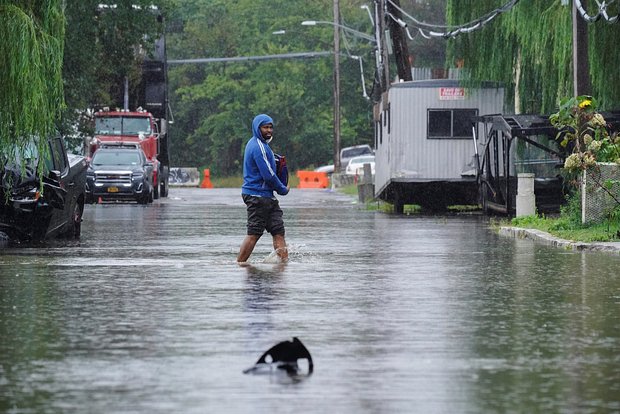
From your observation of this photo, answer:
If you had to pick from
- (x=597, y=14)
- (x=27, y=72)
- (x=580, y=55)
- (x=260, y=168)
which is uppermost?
(x=597, y=14)

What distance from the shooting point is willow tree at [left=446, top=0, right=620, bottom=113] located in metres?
32.5

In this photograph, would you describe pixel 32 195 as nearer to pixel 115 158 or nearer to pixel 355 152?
pixel 115 158

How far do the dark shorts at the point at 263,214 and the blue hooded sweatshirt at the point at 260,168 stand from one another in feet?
0.25

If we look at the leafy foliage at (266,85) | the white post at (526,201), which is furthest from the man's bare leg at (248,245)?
the leafy foliage at (266,85)

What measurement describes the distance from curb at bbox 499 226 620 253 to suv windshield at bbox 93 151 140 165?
23.5 m

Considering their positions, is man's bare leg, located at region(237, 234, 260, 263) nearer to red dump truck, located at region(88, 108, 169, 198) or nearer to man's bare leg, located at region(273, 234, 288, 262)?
man's bare leg, located at region(273, 234, 288, 262)

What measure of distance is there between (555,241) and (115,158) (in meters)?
28.2

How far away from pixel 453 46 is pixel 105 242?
15.1 metres

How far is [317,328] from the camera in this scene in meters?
12.8

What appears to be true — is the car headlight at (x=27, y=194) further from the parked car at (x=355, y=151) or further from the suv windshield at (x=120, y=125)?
the parked car at (x=355, y=151)

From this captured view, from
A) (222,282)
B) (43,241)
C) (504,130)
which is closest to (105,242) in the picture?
(43,241)

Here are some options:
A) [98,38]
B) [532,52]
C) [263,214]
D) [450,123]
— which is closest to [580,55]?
[532,52]

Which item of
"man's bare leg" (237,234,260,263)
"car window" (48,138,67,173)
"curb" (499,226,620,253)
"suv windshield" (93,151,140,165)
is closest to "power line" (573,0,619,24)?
"curb" (499,226,620,253)

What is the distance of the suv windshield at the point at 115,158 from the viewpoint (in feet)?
167
